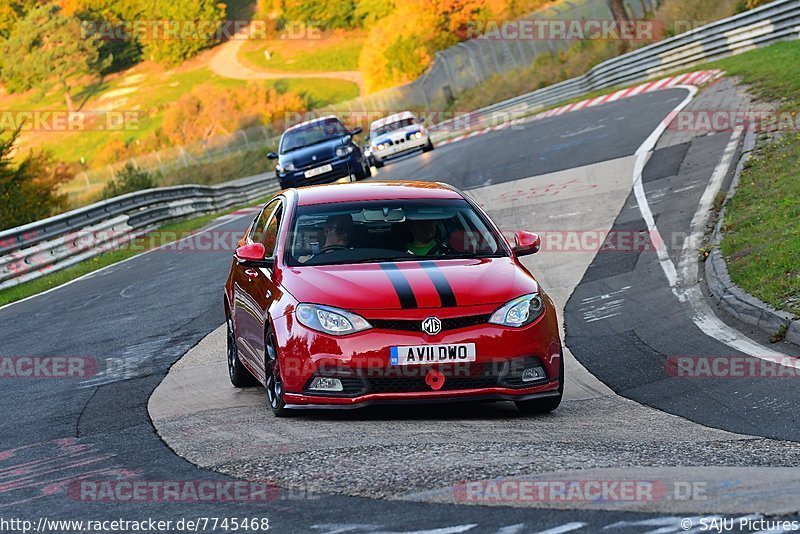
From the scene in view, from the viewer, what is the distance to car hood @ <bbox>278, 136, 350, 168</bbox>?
30.1 m

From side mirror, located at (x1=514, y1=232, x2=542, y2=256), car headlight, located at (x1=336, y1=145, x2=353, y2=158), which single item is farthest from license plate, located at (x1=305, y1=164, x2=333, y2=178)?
side mirror, located at (x1=514, y1=232, x2=542, y2=256)

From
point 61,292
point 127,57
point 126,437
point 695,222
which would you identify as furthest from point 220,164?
point 127,57

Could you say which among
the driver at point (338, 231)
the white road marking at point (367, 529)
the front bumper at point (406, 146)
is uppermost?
the white road marking at point (367, 529)

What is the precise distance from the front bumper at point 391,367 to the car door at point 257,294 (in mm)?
671

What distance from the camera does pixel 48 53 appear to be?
118 meters

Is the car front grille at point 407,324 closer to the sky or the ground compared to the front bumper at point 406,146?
closer to the sky

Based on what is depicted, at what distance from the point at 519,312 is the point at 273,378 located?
1.65 metres

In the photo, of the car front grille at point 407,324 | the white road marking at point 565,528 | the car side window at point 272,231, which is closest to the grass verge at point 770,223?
the car front grille at point 407,324

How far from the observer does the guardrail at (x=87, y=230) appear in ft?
71.4

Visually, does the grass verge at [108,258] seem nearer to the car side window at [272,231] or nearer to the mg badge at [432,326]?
the car side window at [272,231]

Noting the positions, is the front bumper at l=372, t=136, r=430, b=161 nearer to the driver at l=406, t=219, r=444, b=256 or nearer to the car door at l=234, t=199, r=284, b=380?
the car door at l=234, t=199, r=284, b=380

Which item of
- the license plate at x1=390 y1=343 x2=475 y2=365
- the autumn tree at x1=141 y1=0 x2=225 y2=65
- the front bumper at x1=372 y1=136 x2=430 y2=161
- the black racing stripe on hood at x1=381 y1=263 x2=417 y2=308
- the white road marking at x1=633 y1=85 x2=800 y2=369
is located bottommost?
the autumn tree at x1=141 y1=0 x2=225 y2=65

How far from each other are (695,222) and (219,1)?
113m

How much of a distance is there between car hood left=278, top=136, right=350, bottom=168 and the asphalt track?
20.0 feet
